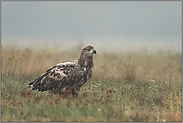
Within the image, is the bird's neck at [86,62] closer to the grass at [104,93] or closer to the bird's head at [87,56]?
the bird's head at [87,56]

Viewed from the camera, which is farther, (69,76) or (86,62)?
(86,62)

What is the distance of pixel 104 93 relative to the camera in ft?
22.3

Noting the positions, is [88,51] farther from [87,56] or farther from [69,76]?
[69,76]

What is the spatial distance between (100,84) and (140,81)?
1634mm

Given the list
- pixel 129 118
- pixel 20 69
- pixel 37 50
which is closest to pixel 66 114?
pixel 129 118

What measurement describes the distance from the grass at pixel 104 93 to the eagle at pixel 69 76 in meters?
0.28

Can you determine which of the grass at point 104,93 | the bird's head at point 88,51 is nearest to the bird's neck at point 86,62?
the bird's head at point 88,51

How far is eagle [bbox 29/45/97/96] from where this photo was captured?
572 cm

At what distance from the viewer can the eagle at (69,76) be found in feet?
18.8

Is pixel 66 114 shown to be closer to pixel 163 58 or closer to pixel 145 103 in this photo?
pixel 145 103

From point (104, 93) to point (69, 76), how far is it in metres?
1.63

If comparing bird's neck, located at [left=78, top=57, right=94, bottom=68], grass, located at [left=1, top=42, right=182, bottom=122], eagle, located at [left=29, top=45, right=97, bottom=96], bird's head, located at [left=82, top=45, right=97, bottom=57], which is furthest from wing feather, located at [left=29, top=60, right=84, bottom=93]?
bird's head, located at [left=82, top=45, right=97, bottom=57]

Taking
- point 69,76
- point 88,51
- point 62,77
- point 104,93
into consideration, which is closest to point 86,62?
point 88,51

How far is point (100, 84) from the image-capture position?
310 inches
